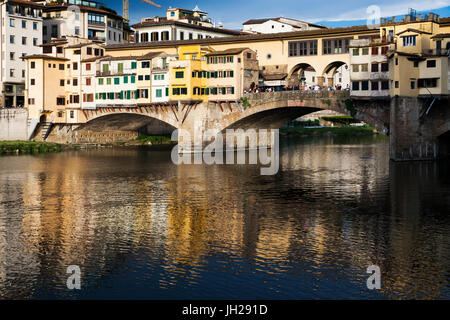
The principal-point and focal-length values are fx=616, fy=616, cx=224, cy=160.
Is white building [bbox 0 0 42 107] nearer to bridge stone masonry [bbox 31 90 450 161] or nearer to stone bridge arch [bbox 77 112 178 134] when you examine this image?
bridge stone masonry [bbox 31 90 450 161]

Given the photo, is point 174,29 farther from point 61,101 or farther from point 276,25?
point 276,25

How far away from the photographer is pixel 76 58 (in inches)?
3551

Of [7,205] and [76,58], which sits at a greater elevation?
[76,58]

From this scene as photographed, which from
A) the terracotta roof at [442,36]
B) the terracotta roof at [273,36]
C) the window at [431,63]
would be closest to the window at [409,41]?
the terracotta roof at [442,36]

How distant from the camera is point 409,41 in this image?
61375mm

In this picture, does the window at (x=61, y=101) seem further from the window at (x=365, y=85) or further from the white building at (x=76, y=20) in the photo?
the window at (x=365, y=85)

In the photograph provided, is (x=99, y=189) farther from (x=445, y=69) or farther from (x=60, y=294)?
(x=445, y=69)

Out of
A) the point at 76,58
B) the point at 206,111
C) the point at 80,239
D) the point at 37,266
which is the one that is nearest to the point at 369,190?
the point at 80,239

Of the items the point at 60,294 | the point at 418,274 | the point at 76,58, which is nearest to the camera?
the point at 60,294

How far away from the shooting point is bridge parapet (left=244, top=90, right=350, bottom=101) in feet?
223

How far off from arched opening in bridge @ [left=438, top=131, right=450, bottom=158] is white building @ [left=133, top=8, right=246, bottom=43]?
161ft

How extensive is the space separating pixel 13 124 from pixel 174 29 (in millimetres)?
29536

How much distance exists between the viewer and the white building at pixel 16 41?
320 ft

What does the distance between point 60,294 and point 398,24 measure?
49426mm
